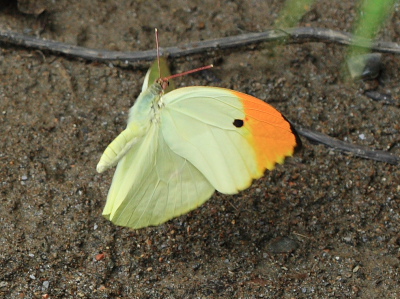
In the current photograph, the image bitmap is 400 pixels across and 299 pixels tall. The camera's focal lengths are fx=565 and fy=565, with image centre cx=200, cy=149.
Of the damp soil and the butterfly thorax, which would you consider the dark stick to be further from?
the butterfly thorax

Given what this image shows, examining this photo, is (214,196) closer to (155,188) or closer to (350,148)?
(155,188)

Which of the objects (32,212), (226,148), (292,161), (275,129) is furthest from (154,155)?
(292,161)

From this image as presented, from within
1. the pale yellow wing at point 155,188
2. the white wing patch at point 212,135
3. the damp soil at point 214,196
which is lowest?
the damp soil at point 214,196

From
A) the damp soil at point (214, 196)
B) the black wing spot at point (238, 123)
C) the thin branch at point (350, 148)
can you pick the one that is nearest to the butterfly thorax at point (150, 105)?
the black wing spot at point (238, 123)

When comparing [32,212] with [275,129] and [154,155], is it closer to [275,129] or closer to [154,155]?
[154,155]

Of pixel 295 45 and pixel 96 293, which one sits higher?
pixel 295 45

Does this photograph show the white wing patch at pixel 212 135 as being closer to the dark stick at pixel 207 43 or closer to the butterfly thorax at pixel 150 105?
the butterfly thorax at pixel 150 105

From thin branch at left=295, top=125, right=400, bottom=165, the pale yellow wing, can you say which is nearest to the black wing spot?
the pale yellow wing
